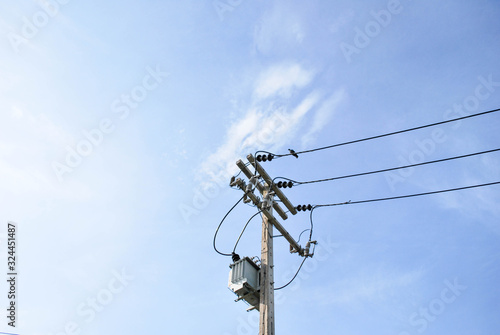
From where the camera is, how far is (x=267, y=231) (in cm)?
956

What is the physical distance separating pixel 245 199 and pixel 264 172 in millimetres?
990

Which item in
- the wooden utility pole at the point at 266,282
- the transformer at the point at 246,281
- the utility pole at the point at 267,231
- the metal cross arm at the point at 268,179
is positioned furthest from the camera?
the metal cross arm at the point at 268,179

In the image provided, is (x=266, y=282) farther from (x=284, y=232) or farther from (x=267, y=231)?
(x=284, y=232)

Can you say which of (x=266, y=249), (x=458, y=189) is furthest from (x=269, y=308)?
(x=458, y=189)

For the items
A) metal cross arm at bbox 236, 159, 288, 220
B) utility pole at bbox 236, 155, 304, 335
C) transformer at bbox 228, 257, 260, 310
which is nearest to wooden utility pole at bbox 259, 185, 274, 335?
utility pole at bbox 236, 155, 304, 335

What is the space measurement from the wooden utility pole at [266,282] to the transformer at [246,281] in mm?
162

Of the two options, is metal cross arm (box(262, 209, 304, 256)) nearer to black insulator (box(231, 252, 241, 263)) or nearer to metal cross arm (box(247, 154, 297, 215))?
metal cross arm (box(247, 154, 297, 215))

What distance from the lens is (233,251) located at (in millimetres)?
9492

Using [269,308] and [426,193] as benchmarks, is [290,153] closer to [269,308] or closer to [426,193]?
[426,193]

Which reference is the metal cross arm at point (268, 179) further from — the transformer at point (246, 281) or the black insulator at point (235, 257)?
the transformer at point (246, 281)

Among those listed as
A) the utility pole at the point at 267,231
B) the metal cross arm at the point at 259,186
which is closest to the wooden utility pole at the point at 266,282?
the utility pole at the point at 267,231

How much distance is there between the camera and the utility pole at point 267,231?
8.07m

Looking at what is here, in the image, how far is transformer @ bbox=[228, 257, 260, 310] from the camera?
8555 millimetres

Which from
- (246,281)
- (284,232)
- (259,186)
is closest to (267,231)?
(284,232)
